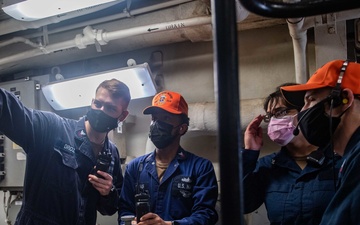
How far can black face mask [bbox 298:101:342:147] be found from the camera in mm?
1217

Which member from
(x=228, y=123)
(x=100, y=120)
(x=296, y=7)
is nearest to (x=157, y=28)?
(x=100, y=120)

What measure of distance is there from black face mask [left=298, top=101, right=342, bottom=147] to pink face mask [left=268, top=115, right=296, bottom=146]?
1.11 ft

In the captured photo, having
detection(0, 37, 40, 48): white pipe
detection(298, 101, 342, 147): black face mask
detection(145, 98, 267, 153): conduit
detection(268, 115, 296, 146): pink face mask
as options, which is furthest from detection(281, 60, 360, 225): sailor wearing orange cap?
detection(0, 37, 40, 48): white pipe

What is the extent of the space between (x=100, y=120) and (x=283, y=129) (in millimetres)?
927

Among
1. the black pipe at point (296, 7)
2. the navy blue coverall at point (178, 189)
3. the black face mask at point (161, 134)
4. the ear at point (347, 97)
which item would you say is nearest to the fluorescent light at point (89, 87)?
the black face mask at point (161, 134)

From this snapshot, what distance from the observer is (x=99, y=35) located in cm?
235

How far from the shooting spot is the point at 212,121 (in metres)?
2.22

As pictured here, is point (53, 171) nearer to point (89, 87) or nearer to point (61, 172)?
point (61, 172)

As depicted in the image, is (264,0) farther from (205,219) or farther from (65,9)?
(65,9)

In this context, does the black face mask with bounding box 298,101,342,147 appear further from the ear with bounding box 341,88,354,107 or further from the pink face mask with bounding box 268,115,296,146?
the pink face mask with bounding box 268,115,296,146

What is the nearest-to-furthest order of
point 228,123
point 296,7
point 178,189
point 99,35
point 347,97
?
point 228,123, point 296,7, point 347,97, point 178,189, point 99,35

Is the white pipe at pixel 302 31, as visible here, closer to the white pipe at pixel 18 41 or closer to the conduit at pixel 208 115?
the conduit at pixel 208 115

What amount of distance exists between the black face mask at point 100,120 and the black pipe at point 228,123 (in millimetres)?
1376

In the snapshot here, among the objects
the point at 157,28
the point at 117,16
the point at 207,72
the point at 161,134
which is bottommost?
the point at 161,134
